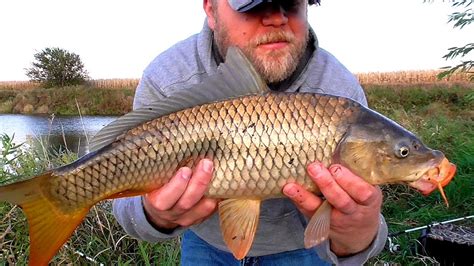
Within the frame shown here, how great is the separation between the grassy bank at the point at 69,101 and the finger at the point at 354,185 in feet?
56.3

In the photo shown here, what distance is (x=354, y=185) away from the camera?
1181mm

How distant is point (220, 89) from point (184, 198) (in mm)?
302

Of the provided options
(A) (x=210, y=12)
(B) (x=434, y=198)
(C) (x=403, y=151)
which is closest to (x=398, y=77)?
(B) (x=434, y=198)

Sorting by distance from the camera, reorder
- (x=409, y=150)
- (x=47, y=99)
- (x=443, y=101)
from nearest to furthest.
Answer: (x=409, y=150) < (x=443, y=101) < (x=47, y=99)

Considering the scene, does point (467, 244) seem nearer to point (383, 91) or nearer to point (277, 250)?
point (277, 250)

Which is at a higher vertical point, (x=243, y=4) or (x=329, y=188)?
(x=243, y=4)

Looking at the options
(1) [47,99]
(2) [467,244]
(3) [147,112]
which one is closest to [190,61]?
(3) [147,112]

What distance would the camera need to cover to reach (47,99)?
20031 mm

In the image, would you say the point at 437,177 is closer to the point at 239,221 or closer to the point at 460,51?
the point at 239,221

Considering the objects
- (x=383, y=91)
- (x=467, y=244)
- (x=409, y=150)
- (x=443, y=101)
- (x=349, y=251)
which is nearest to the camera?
(x=409, y=150)

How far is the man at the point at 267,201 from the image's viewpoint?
1212 millimetres

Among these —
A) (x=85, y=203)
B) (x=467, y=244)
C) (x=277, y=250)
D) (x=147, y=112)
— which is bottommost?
(x=467, y=244)

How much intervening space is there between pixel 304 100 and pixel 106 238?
186 centimetres

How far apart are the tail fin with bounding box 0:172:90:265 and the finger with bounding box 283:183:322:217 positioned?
55 centimetres
